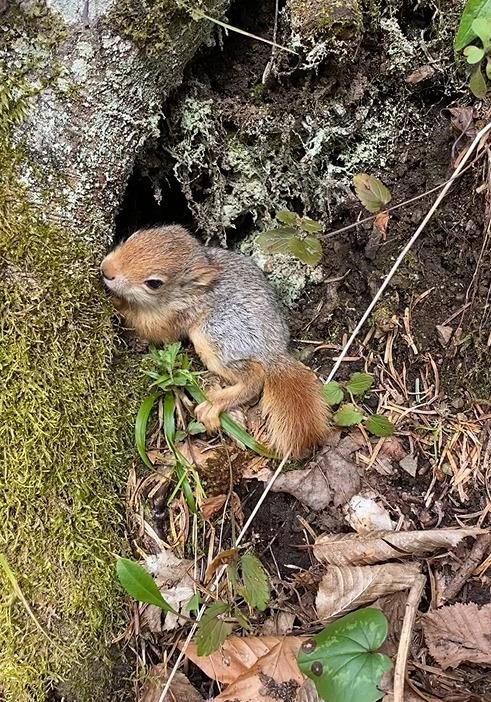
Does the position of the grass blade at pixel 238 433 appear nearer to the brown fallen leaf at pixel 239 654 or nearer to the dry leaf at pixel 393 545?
the dry leaf at pixel 393 545

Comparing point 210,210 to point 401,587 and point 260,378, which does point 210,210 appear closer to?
point 260,378

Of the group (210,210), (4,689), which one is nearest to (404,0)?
(210,210)

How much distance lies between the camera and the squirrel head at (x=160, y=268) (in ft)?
8.47

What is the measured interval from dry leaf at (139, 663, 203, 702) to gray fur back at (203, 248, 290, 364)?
3.67 ft

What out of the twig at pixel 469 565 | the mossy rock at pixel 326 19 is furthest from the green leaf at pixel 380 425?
the mossy rock at pixel 326 19

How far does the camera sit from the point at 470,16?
90.4 inches

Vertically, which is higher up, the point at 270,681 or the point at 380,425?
the point at 380,425

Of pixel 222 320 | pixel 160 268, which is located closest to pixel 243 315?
pixel 222 320

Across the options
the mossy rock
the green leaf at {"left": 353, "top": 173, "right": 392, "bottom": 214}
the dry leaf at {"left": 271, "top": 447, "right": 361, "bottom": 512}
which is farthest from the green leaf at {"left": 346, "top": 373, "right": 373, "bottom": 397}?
the mossy rock

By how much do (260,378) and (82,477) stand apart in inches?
31.2

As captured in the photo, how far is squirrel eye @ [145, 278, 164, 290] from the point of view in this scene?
2719 millimetres

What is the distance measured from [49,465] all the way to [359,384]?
1.09 metres

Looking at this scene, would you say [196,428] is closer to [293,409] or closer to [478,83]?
[293,409]

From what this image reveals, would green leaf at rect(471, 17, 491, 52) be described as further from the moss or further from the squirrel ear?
the moss
